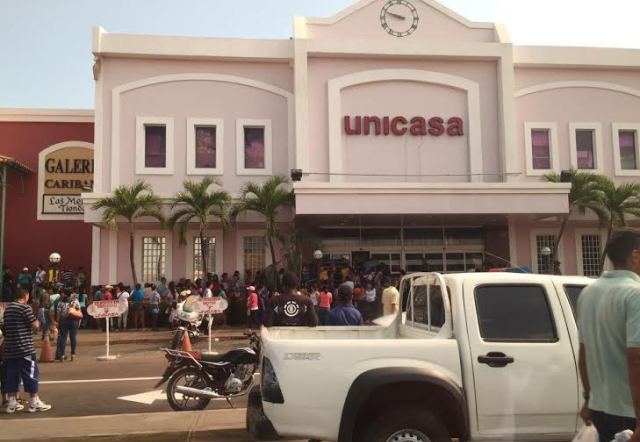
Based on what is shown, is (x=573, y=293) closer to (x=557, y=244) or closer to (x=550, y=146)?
(x=557, y=244)

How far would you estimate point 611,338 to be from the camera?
10.5 feet

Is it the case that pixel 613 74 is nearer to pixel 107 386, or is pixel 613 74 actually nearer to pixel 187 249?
pixel 187 249

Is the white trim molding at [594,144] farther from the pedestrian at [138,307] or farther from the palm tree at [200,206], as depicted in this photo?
the pedestrian at [138,307]

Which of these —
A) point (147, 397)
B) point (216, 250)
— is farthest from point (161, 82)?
point (147, 397)

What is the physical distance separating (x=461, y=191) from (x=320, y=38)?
7.66m

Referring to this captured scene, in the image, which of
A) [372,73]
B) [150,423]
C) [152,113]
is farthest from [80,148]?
[150,423]

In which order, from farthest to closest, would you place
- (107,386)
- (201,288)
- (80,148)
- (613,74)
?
(80,148)
(613,74)
(201,288)
(107,386)

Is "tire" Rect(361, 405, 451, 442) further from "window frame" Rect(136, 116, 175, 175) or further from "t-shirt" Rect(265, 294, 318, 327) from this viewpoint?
"window frame" Rect(136, 116, 175, 175)

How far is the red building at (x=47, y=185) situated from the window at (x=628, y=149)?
21.4 m

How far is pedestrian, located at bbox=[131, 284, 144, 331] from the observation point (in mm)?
18312

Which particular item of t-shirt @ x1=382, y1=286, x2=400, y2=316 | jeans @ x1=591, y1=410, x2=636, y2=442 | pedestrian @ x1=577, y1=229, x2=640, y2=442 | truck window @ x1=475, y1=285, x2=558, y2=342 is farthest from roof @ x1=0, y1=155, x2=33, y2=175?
jeans @ x1=591, y1=410, x2=636, y2=442

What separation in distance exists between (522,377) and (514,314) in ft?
1.66

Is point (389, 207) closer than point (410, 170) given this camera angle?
Yes

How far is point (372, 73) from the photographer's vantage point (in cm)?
2162
